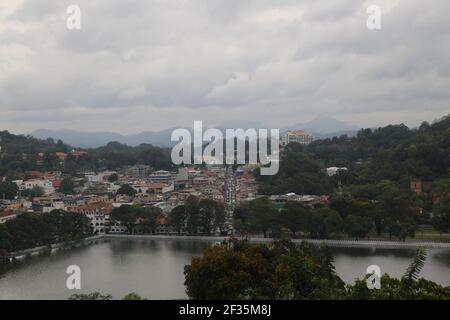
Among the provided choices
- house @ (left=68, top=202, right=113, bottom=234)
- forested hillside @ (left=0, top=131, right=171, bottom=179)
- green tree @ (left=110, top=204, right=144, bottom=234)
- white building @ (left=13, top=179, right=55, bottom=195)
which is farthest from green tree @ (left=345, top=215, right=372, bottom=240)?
forested hillside @ (left=0, top=131, right=171, bottom=179)

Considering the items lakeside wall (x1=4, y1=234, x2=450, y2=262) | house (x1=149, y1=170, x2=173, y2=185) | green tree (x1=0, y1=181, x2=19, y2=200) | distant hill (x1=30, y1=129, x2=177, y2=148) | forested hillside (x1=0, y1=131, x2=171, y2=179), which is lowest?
lakeside wall (x1=4, y1=234, x2=450, y2=262)

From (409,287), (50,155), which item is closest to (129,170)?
(50,155)

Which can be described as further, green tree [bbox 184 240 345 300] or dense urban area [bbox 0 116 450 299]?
dense urban area [bbox 0 116 450 299]

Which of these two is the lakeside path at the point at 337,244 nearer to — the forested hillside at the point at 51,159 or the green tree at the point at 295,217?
the green tree at the point at 295,217

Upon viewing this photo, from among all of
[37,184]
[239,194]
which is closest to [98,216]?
[239,194]

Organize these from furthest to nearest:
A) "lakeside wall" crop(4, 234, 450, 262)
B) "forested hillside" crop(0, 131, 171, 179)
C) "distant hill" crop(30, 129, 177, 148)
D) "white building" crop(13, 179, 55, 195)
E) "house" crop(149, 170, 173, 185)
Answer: "distant hill" crop(30, 129, 177, 148)
"forested hillside" crop(0, 131, 171, 179)
"house" crop(149, 170, 173, 185)
"white building" crop(13, 179, 55, 195)
"lakeside wall" crop(4, 234, 450, 262)

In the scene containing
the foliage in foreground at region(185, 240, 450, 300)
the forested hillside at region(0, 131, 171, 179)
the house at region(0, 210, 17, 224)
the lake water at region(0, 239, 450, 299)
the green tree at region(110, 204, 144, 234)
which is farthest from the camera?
the forested hillside at region(0, 131, 171, 179)

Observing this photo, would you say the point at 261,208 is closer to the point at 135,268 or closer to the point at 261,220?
the point at 261,220

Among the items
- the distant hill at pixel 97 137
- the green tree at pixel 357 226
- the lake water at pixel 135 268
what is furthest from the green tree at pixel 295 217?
the distant hill at pixel 97 137

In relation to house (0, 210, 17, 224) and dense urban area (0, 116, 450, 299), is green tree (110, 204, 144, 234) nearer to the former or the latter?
dense urban area (0, 116, 450, 299)
